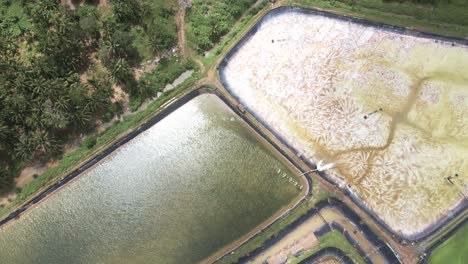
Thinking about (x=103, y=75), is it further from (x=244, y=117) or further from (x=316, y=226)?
(x=316, y=226)

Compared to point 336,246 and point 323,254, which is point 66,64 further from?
point 336,246

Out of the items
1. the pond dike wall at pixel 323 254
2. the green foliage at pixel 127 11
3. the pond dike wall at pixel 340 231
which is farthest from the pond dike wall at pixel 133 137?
the green foliage at pixel 127 11

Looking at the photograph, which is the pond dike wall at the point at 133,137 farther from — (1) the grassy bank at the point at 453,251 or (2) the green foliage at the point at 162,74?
(1) the grassy bank at the point at 453,251

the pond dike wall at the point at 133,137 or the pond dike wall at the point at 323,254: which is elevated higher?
the pond dike wall at the point at 133,137

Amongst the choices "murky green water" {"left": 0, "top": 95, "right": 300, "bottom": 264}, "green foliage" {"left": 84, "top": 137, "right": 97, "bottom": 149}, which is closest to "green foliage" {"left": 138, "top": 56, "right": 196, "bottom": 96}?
"murky green water" {"left": 0, "top": 95, "right": 300, "bottom": 264}

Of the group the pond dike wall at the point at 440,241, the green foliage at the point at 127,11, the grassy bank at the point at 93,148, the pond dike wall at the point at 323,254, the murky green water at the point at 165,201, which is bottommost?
the pond dike wall at the point at 440,241

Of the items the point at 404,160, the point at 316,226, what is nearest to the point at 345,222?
the point at 316,226

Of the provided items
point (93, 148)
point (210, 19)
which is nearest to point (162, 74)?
point (210, 19)
